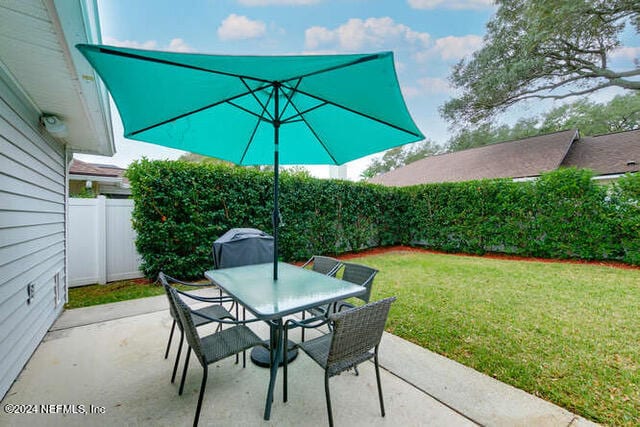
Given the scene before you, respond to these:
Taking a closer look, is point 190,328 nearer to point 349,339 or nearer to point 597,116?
point 349,339

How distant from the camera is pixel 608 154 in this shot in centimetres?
1009

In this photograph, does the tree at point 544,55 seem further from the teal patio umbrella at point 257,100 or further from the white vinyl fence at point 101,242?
the white vinyl fence at point 101,242

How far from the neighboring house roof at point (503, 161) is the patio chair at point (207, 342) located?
38.2ft

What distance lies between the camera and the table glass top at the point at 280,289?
179cm

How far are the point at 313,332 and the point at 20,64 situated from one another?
359 centimetres

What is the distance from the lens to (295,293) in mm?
2088

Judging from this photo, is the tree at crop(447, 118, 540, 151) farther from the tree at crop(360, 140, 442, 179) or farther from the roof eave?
the roof eave

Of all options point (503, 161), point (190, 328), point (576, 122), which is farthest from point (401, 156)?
point (190, 328)

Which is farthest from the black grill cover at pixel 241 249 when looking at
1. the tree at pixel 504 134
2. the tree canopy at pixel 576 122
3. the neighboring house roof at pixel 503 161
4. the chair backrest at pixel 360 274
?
the tree at pixel 504 134

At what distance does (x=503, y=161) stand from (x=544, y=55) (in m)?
4.14

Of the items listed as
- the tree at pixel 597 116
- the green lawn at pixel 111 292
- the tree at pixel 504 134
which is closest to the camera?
the green lawn at pixel 111 292

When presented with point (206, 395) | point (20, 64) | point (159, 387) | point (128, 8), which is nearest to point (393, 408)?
point (206, 395)

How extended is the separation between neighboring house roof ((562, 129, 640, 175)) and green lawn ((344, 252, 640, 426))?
550 cm

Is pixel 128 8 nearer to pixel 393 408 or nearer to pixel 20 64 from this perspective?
pixel 20 64
